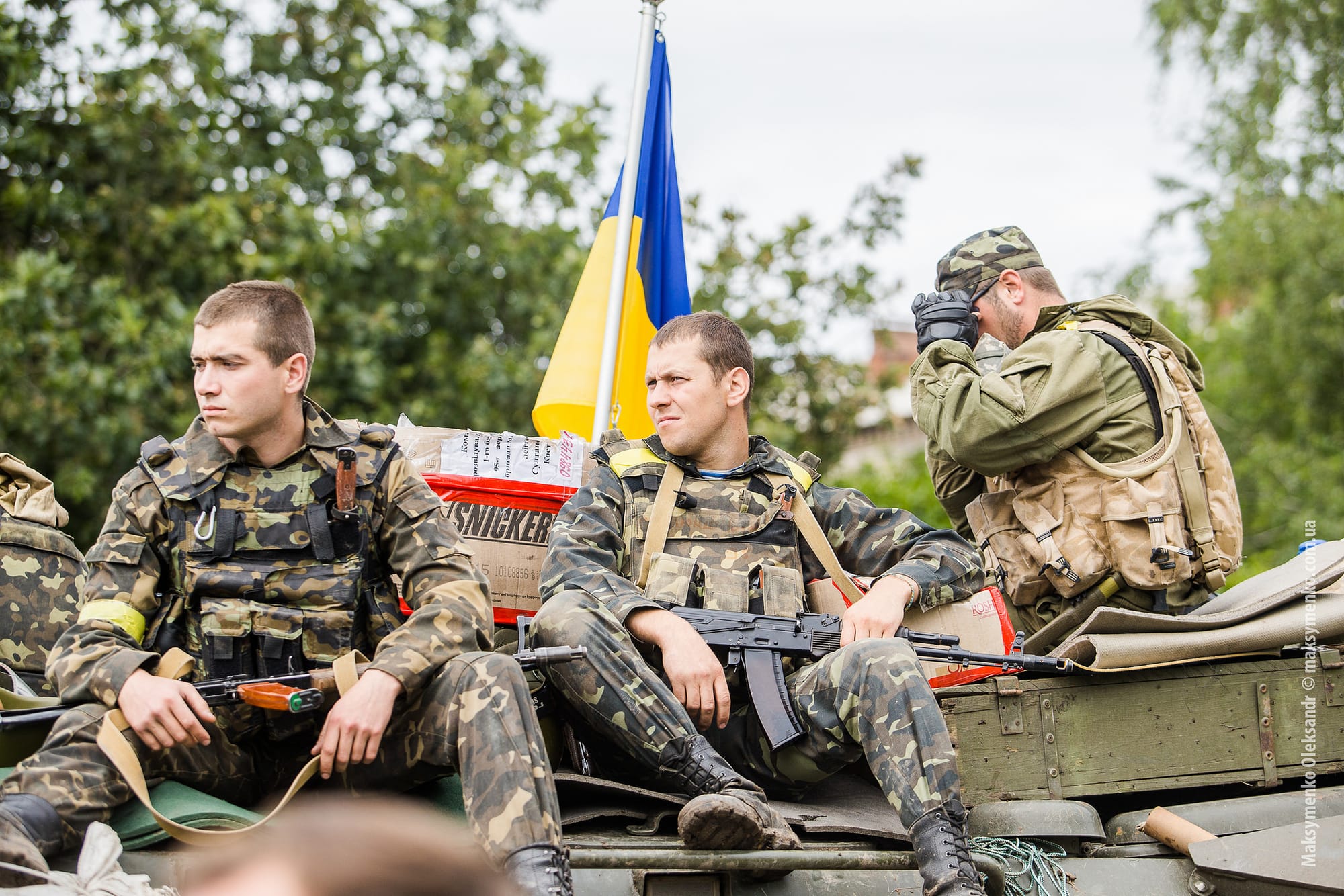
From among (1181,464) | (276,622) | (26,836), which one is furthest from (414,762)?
(1181,464)

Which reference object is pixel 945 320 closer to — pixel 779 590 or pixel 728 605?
pixel 779 590

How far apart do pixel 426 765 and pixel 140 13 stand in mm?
9009

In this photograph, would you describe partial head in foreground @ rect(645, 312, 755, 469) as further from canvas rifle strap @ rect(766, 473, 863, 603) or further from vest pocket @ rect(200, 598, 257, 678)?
vest pocket @ rect(200, 598, 257, 678)

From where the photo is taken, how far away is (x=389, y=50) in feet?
41.4

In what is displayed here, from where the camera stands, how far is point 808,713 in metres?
4.12

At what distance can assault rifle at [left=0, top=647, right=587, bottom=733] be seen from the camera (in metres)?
3.51

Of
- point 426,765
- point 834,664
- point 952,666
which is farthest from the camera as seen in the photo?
point 952,666

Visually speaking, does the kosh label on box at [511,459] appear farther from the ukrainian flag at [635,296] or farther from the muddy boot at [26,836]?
the muddy boot at [26,836]

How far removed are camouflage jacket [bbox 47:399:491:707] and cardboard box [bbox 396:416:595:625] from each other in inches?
37.0

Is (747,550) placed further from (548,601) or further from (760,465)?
(548,601)

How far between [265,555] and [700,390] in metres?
1.66

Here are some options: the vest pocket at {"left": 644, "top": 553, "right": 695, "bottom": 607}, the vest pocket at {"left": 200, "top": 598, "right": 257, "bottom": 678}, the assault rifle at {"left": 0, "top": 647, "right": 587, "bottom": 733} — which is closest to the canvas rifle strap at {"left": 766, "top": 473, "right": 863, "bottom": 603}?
Answer: the vest pocket at {"left": 644, "top": 553, "right": 695, "bottom": 607}

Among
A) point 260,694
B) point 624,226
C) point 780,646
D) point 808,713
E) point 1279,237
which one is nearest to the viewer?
point 260,694

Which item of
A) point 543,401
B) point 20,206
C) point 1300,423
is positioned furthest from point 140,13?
point 1300,423
